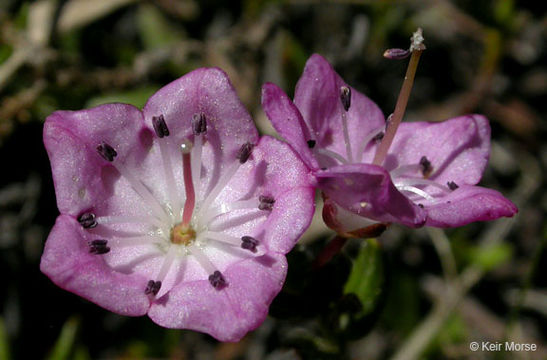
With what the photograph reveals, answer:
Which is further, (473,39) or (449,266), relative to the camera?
(473,39)

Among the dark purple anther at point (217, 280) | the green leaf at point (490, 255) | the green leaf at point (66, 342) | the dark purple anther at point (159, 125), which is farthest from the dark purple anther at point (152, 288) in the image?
the green leaf at point (490, 255)

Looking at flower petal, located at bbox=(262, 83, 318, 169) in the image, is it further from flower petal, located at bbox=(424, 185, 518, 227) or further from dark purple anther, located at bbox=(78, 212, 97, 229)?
dark purple anther, located at bbox=(78, 212, 97, 229)

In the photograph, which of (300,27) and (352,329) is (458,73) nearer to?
(300,27)

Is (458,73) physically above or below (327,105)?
below

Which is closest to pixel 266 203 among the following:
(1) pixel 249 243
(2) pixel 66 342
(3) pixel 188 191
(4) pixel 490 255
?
(1) pixel 249 243

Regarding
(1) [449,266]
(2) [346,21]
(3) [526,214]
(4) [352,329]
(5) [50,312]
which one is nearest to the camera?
(4) [352,329]

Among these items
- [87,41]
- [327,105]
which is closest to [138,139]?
[327,105]

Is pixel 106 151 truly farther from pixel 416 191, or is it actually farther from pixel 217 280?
pixel 416 191
